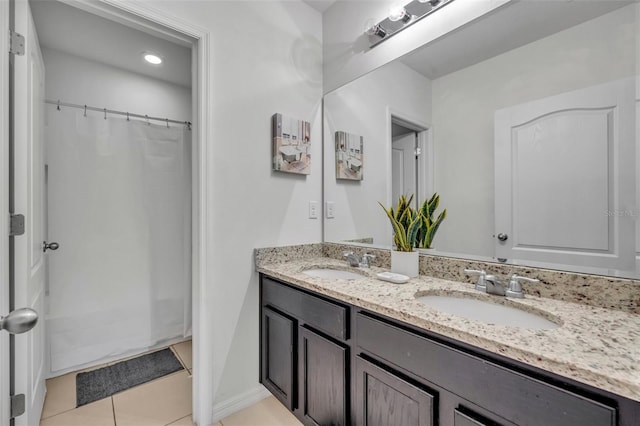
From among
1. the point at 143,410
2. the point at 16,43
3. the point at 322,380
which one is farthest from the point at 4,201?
the point at 322,380

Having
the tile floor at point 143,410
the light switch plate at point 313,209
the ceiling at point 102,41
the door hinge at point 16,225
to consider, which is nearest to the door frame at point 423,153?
the light switch plate at point 313,209

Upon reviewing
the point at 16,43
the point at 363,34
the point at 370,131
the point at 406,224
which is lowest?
the point at 406,224

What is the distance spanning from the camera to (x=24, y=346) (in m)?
1.22

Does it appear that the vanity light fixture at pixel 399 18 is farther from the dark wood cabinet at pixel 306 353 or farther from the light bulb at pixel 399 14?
the dark wood cabinet at pixel 306 353

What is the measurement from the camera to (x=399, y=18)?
60.7 inches

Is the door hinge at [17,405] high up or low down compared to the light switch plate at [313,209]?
down

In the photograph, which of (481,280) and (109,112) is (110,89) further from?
(481,280)

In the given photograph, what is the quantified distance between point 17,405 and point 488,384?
5.81 feet

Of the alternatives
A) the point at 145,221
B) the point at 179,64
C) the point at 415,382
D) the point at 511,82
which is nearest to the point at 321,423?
the point at 415,382

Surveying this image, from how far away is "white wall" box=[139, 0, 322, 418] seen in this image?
158 centimetres

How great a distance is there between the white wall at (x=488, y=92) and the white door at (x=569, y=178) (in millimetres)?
46

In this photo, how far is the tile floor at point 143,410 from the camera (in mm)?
1577

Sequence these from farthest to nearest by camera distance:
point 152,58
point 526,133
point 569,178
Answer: point 152,58, point 526,133, point 569,178

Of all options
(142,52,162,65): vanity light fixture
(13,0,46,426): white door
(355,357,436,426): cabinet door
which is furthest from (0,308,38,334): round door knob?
(142,52,162,65): vanity light fixture
